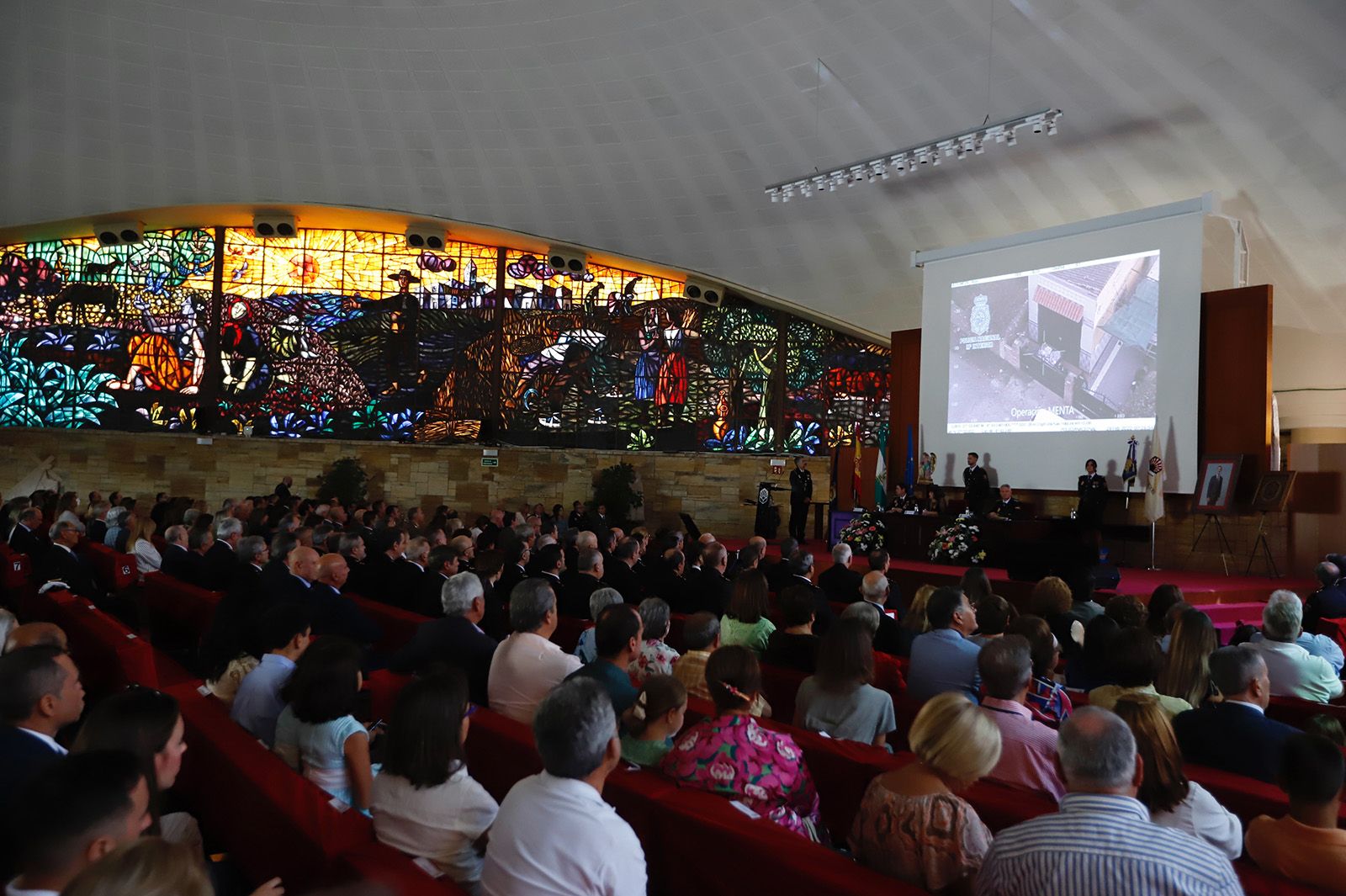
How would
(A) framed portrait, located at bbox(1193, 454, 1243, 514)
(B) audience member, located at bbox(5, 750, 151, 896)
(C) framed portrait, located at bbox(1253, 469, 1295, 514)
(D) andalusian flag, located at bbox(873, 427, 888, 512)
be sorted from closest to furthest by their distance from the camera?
(B) audience member, located at bbox(5, 750, 151, 896) → (C) framed portrait, located at bbox(1253, 469, 1295, 514) → (A) framed portrait, located at bbox(1193, 454, 1243, 514) → (D) andalusian flag, located at bbox(873, 427, 888, 512)

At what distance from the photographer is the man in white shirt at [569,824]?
1.74m

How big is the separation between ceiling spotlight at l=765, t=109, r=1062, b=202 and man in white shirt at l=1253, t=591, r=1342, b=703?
688 cm

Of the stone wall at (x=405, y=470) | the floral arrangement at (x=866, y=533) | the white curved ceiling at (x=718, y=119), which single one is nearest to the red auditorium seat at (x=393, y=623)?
the floral arrangement at (x=866, y=533)

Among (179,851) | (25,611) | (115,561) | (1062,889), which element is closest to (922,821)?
(1062,889)

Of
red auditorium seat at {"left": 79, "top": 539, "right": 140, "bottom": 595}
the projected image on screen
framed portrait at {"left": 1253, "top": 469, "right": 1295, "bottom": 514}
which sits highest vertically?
the projected image on screen

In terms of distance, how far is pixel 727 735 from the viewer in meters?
2.35

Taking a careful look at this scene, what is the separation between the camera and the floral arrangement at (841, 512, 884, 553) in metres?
10.4

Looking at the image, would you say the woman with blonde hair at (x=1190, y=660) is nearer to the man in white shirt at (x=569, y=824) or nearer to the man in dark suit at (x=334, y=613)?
the man in white shirt at (x=569, y=824)

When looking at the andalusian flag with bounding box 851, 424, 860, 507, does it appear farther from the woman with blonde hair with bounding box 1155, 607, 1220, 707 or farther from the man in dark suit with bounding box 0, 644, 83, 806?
the man in dark suit with bounding box 0, 644, 83, 806

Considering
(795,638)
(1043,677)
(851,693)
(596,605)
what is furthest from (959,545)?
(851,693)

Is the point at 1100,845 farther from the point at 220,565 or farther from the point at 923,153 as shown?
the point at 923,153

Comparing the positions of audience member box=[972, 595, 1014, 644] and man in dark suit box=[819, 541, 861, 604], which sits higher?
audience member box=[972, 595, 1014, 644]

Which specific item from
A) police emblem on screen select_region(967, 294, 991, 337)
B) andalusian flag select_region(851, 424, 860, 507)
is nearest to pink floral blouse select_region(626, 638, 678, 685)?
police emblem on screen select_region(967, 294, 991, 337)

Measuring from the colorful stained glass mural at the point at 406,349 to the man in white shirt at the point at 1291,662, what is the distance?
12043mm
